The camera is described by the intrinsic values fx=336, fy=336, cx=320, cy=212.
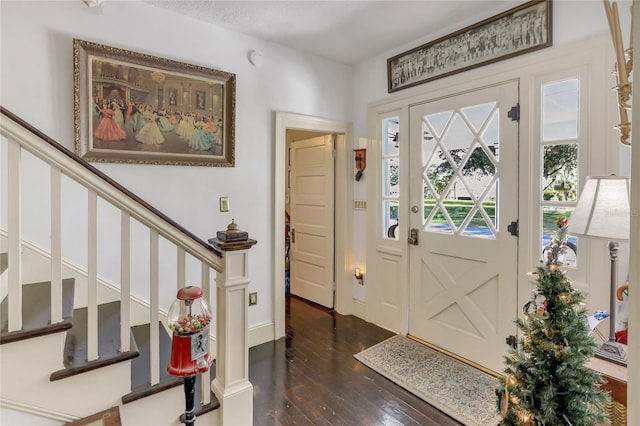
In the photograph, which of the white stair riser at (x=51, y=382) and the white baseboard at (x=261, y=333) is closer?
the white stair riser at (x=51, y=382)

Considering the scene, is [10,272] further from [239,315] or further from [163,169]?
[163,169]

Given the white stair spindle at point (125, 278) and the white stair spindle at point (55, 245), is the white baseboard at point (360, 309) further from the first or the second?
the white stair spindle at point (55, 245)

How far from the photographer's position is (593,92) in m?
2.01

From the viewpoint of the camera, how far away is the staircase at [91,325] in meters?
→ 1.26

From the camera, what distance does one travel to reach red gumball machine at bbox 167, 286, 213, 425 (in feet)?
4.43

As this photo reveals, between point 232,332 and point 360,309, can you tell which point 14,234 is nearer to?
point 232,332

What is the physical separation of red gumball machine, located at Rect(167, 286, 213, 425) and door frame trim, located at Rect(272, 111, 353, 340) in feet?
5.54

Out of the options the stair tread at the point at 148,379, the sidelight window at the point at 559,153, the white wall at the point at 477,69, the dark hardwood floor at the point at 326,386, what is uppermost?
the white wall at the point at 477,69

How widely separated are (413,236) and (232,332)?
Answer: 1.91m

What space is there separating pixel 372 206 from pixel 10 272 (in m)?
2.77

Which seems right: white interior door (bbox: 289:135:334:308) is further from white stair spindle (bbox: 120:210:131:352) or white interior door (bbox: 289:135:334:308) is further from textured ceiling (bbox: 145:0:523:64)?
white stair spindle (bbox: 120:210:131:352)

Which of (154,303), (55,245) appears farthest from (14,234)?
(154,303)

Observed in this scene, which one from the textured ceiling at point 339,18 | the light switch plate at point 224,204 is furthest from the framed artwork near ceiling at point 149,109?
the textured ceiling at point 339,18

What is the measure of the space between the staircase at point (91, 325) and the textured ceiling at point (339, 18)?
1.65 meters
